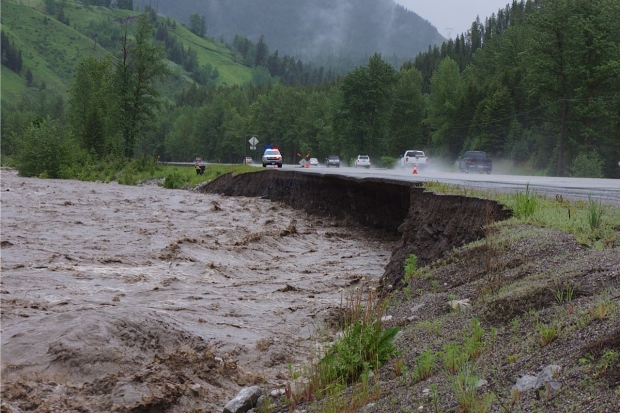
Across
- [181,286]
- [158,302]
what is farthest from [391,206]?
[158,302]

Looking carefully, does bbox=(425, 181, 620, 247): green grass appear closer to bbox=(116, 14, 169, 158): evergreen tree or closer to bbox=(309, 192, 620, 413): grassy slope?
bbox=(309, 192, 620, 413): grassy slope

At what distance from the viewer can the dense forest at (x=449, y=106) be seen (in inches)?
2016

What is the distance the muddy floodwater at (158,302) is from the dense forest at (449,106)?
33976mm

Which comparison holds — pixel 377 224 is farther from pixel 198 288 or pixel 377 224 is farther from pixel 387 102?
pixel 387 102

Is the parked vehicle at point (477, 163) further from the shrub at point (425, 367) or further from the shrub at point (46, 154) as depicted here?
the shrub at point (425, 367)

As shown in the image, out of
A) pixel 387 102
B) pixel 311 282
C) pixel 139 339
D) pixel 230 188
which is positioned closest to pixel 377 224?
pixel 311 282

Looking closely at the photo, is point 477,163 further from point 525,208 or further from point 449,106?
point 525,208

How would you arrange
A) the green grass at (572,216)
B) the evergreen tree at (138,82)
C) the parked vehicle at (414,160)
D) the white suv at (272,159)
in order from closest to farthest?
the green grass at (572,216)
the parked vehicle at (414,160)
the white suv at (272,159)
the evergreen tree at (138,82)

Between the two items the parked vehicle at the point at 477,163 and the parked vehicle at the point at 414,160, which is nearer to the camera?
the parked vehicle at the point at 477,163

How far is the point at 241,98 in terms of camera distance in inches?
6245

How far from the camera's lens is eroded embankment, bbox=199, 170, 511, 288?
12328 mm

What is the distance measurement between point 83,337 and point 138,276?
512cm

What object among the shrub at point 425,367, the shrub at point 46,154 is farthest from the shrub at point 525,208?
the shrub at point 46,154

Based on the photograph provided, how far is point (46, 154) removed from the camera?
1983 inches
